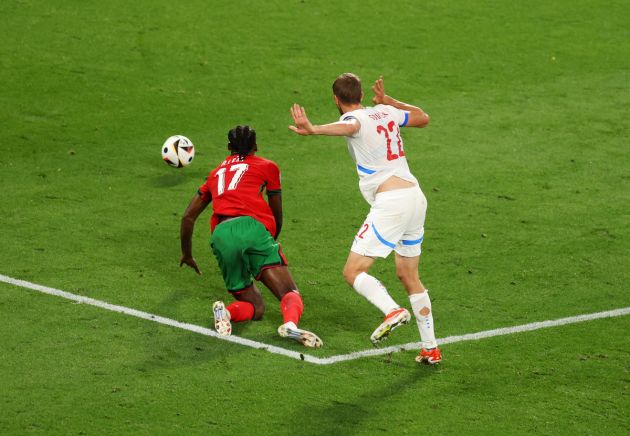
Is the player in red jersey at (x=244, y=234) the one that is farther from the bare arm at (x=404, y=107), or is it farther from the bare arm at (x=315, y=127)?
the bare arm at (x=315, y=127)

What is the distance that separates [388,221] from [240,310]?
1.69 metres

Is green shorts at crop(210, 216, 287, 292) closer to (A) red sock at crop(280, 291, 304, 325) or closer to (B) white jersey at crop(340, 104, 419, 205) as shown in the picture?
(A) red sock at crop(280, 291, 304, 325)

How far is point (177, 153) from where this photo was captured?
13.0m

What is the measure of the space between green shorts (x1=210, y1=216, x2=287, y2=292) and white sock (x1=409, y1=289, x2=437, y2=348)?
1.50 meters

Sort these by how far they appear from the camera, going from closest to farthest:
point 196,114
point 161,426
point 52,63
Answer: point 161,426 → point 196,114 → point 52,63

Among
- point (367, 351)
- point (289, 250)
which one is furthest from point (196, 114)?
point (367, 351)

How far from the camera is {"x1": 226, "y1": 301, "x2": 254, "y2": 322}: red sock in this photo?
9492 mm

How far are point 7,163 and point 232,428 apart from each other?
6931 millimetres

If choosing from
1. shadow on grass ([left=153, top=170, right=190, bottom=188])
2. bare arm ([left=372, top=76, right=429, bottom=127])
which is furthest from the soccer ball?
bare arm ([left=372, top=76, right=429, bottom=127])

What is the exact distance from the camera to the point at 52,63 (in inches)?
652

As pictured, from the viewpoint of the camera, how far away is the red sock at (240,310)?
31.1 ft

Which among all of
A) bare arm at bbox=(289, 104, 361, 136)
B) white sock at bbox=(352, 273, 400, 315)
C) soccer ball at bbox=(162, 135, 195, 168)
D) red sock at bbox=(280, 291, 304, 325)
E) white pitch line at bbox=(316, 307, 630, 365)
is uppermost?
bare arm at bbox=(289, 104, 361, 136)

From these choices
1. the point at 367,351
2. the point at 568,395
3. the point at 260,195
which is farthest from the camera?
the point at 260,195

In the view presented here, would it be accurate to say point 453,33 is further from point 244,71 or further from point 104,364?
point 104,364
